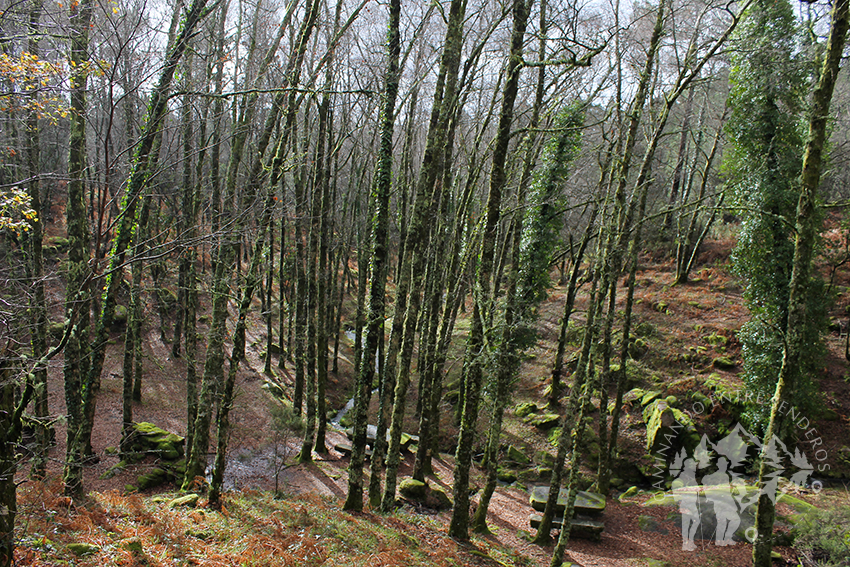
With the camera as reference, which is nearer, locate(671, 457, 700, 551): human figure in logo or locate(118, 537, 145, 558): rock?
locate(118, 537, 145, 558): rock

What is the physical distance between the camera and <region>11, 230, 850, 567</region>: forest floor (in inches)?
231

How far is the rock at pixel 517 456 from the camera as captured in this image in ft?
45.9

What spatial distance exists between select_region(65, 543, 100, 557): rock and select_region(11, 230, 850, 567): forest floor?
0.34 ft

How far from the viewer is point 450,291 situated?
11.4m

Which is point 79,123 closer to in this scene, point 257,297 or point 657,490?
point 657,490

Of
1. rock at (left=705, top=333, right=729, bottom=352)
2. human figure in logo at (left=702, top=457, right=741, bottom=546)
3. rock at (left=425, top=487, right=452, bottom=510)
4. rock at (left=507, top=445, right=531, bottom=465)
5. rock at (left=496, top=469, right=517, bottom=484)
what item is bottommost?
rock at (left=496, top=469, right=517, bottom=484)

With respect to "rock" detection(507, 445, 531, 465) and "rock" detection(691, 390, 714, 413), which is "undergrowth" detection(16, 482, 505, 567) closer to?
"rock" detection(507, 445, 531, 465)

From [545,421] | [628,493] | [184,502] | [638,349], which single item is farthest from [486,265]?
[638,349]

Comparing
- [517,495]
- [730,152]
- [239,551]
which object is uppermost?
[730,152]

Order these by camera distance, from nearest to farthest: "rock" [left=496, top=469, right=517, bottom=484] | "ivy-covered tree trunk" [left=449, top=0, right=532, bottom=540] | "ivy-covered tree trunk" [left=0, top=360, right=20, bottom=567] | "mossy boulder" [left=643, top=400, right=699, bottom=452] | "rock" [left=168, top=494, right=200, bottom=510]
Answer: "ivy-covered tree trunk" [left=0, top=360, right=20, bottom=567] → "ivy-covered tree trunk" [left=449, top=0, right=532, bottom=540] → "rock" [left=168, top=494, right=200, bottom=510] → "mossy boulder" [left=643, top=400, right=699, bottom=452] → "rock" [left=496, top=469, right=517, bottom=484]

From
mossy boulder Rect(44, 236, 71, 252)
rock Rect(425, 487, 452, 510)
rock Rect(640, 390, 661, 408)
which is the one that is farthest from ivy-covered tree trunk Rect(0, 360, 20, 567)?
mossy boulder Rect(44, 236, 71, 252)

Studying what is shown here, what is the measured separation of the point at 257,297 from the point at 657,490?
22.8 meters

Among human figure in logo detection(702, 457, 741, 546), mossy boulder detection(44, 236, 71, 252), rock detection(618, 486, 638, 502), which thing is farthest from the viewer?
mossy boulder detection(44, 236, 71, 252)

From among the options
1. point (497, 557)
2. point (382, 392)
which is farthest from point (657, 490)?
point (382, 392)
